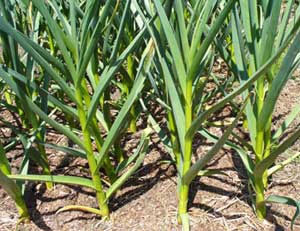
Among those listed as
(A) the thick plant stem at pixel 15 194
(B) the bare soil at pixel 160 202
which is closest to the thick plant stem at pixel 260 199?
(B) the bare soil at pixel 160 202

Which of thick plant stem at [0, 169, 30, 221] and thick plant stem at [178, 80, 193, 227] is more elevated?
thick plant stem at [178, 80, 193, 227]

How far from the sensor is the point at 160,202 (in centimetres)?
111

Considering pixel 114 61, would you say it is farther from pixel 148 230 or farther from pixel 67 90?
pixel 148 230

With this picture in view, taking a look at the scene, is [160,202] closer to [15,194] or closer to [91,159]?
[91,159]

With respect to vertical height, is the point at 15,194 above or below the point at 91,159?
below

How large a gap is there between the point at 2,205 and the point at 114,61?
496 mm

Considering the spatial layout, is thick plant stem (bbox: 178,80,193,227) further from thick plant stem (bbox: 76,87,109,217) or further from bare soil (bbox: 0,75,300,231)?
thick plant stem (bbox: 76,87,109,217)

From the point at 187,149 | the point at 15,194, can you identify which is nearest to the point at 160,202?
the point at 187,149

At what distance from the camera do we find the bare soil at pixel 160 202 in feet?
3.46

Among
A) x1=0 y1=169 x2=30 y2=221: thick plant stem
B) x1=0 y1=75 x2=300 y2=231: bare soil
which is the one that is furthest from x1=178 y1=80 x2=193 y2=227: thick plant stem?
x1=0 y1=169 x2=30 y2=221: thick plant stem

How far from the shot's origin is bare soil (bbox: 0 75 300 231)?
3.46ft

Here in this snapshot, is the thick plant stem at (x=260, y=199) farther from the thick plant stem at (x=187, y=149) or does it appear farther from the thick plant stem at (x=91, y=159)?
the thick plant stem at (x=91, y=159)

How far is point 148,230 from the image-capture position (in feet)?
3.46

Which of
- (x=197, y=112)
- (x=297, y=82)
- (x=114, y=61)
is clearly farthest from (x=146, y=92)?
(x=297, y=82)
